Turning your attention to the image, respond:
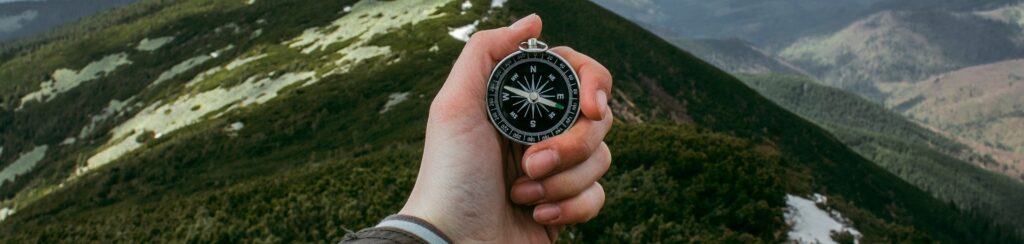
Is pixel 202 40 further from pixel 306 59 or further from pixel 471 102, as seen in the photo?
pixel 471 102

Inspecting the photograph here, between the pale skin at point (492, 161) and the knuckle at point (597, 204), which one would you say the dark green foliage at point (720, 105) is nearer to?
the knuckle at point (597, 204)

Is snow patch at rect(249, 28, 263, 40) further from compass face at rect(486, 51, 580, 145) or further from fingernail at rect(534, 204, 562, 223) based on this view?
fingernail at rect(534, 204, 562, 223)

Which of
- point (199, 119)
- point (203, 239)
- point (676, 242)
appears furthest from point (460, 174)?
point (199, 119)

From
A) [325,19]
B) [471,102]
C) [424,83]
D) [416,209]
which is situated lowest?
[325,19]

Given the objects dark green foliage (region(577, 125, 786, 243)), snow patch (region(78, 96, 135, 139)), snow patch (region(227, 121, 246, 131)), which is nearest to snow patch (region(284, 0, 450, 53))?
snow patch (region(227, 121, 246, 131))

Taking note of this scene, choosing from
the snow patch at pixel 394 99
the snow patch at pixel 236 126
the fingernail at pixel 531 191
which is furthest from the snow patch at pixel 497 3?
the fingernail at pixel 531 191

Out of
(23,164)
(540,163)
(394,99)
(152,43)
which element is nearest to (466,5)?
(394,99)
